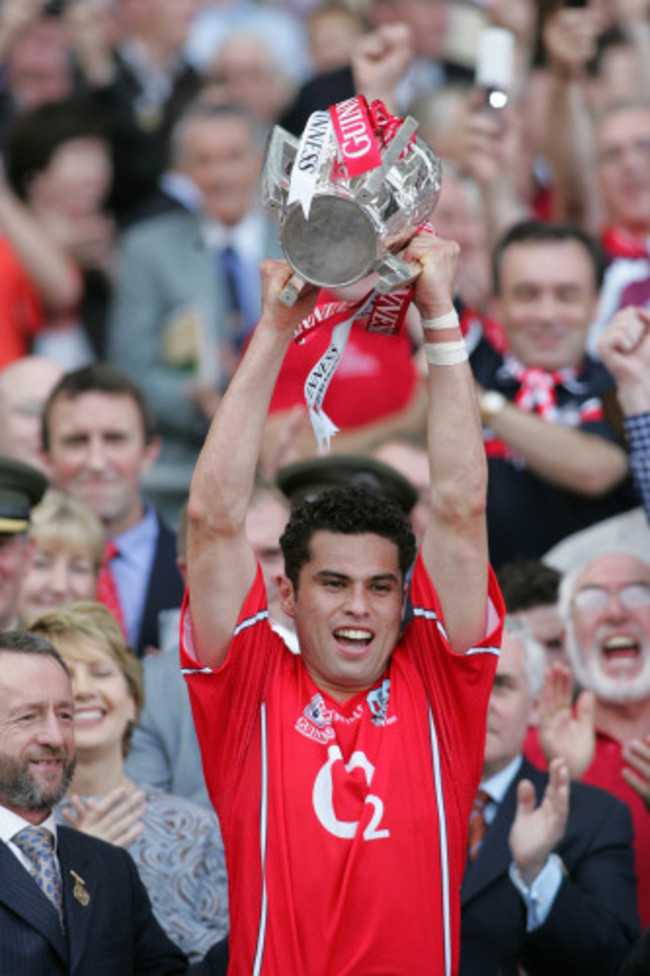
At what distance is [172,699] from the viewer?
7.30 metres

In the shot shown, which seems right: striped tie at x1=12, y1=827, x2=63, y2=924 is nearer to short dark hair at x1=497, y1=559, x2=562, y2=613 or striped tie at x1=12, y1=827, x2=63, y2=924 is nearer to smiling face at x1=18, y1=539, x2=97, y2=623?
smiling face at x1=18, y1=539, x2=97, y2=623

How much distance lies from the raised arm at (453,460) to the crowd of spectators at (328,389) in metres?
0.33

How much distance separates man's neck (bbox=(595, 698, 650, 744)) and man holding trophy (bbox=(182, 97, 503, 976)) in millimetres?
2169

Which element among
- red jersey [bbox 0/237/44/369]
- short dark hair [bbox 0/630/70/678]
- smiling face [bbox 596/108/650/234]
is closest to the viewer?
short dark hair [bbox 0/630/70/678]

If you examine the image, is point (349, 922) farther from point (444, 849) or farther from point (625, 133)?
point (625, 133)

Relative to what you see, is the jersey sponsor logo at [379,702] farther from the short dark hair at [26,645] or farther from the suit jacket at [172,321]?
the suit jacket at [172,321]

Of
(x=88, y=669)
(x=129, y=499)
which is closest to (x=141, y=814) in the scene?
(x=88, y=669)

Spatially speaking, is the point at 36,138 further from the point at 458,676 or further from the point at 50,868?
the point at 458,676

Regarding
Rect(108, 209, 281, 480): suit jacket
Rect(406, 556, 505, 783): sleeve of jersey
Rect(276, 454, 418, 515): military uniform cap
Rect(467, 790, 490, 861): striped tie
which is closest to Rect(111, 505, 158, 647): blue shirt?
Rect(276, 454, 418, 515): military uniform cap

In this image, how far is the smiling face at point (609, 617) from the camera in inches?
301

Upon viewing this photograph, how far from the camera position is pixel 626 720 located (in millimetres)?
7570

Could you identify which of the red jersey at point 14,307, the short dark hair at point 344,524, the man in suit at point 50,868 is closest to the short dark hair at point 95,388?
the red jersey at point 14,307

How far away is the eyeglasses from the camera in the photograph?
7.67 metres

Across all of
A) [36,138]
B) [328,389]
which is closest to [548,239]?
[328,389]
